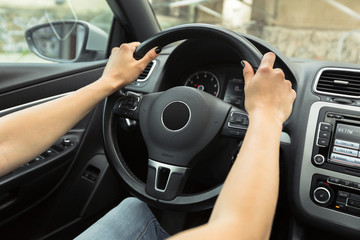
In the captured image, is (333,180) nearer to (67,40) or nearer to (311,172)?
(311,172)

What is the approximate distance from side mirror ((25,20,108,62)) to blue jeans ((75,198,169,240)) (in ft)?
3.31

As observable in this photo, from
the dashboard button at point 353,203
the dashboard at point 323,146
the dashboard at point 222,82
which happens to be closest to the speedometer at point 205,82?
the dashboard at point 222,82

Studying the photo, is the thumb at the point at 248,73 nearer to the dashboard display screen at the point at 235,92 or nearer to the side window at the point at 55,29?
the dashboard display screen at the point at 235,92

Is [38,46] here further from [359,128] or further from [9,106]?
[359,128]

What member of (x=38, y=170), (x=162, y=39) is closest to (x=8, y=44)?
(x=38, y=170)

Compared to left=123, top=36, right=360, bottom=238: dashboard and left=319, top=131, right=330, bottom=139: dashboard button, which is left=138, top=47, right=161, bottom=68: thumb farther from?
left=319, top=131, right=330, bottom=139: dashboard button

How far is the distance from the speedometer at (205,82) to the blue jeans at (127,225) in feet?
1.69

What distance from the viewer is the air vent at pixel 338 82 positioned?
1155 mm

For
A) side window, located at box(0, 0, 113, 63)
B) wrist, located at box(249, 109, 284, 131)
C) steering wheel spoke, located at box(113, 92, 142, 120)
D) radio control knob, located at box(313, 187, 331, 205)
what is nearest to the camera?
wrist, located at box(249, 109, 284, 131)

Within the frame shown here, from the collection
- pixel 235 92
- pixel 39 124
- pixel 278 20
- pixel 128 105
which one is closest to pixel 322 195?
pixel 235 92

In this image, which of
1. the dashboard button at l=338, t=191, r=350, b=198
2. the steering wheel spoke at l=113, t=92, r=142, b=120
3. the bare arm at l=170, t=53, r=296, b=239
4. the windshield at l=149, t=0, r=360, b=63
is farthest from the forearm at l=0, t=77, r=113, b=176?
the windshield at l=149, t=0, r=360, b=63

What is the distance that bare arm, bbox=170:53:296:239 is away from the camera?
62 centimetres

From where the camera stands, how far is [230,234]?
600 millimetres

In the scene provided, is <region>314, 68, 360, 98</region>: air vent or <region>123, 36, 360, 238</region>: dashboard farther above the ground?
<region>314, 68, 360, 98</region>: air vent
